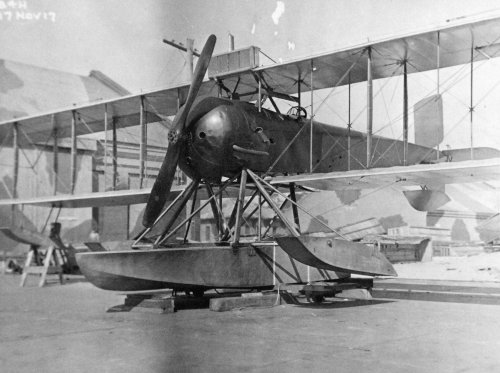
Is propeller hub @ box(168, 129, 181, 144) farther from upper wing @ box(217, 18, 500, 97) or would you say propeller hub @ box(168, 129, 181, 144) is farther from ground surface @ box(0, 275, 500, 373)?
upper wing @ box(217, 18, 500, 97)

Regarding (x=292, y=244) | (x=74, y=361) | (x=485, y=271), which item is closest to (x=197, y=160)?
(x=292, y=244)

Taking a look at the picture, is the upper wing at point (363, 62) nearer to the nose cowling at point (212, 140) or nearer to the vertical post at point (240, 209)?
the nose cowling at point (212, 140)

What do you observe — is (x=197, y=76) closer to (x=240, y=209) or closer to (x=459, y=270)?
(x=240, y=209)

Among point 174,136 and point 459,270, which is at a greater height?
point 174,136

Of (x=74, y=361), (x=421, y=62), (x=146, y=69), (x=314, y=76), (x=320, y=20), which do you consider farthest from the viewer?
(x=146, y=69)

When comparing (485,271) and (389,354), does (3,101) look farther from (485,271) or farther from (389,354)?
(389,354)

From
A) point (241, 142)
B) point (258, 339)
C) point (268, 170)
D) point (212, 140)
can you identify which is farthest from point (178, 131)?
point (258, 339)

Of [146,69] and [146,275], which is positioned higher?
[146,69]

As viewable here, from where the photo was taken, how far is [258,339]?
627 cm

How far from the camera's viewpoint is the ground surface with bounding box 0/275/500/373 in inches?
193

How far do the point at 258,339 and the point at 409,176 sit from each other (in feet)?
19.8

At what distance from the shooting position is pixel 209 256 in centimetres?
948

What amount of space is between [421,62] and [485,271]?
7.28 m

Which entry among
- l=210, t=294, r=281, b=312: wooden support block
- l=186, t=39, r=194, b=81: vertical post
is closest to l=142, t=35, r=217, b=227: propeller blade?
l=210, t=294, r=281, b=312: wooden support block
